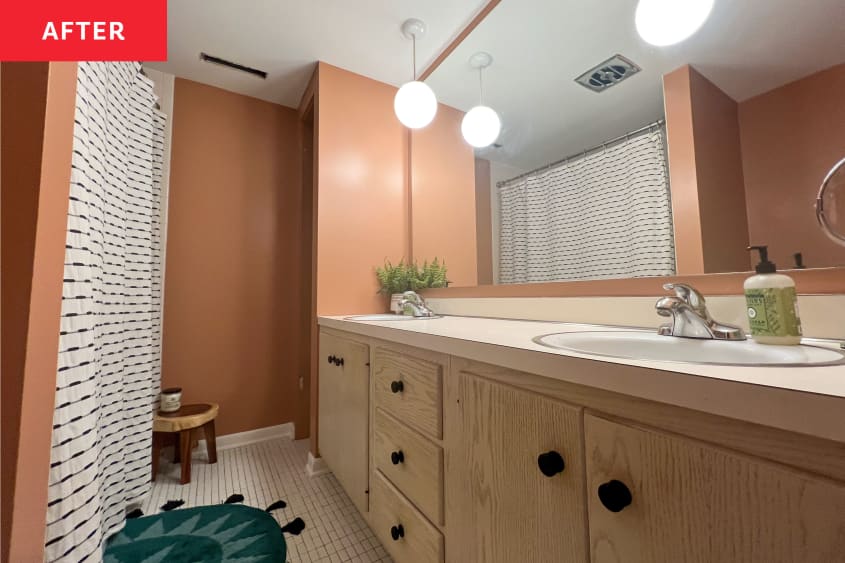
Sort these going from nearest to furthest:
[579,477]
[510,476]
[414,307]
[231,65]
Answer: [579,477] < [510,476] < [414,307] < [231,65]

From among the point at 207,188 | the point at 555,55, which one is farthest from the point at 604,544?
the point at 207,188

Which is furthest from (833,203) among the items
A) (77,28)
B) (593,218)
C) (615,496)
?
(77,28)

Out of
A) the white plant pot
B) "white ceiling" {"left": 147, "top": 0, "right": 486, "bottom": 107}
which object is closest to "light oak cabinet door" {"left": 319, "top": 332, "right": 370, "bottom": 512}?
the white plant pot

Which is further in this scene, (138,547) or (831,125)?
(138,547)

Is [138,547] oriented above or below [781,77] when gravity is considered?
below

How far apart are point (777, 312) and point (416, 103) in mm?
1493

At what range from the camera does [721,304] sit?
795 millimetres

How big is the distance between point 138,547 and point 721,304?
1967mm

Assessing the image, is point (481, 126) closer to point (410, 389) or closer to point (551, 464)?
point (410, 389)

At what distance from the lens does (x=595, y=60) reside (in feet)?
3.80

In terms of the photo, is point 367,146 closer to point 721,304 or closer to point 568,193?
point 568,193

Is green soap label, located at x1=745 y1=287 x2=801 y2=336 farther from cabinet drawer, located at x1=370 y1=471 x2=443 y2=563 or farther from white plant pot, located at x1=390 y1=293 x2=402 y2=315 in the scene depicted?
white plant pot, located at x1=390 y1=293 x2=402 y2=315

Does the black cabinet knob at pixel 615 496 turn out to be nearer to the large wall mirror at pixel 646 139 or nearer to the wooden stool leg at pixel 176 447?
the large wall mirror at pixel 646 139

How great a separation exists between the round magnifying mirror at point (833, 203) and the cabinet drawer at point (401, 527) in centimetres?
105
